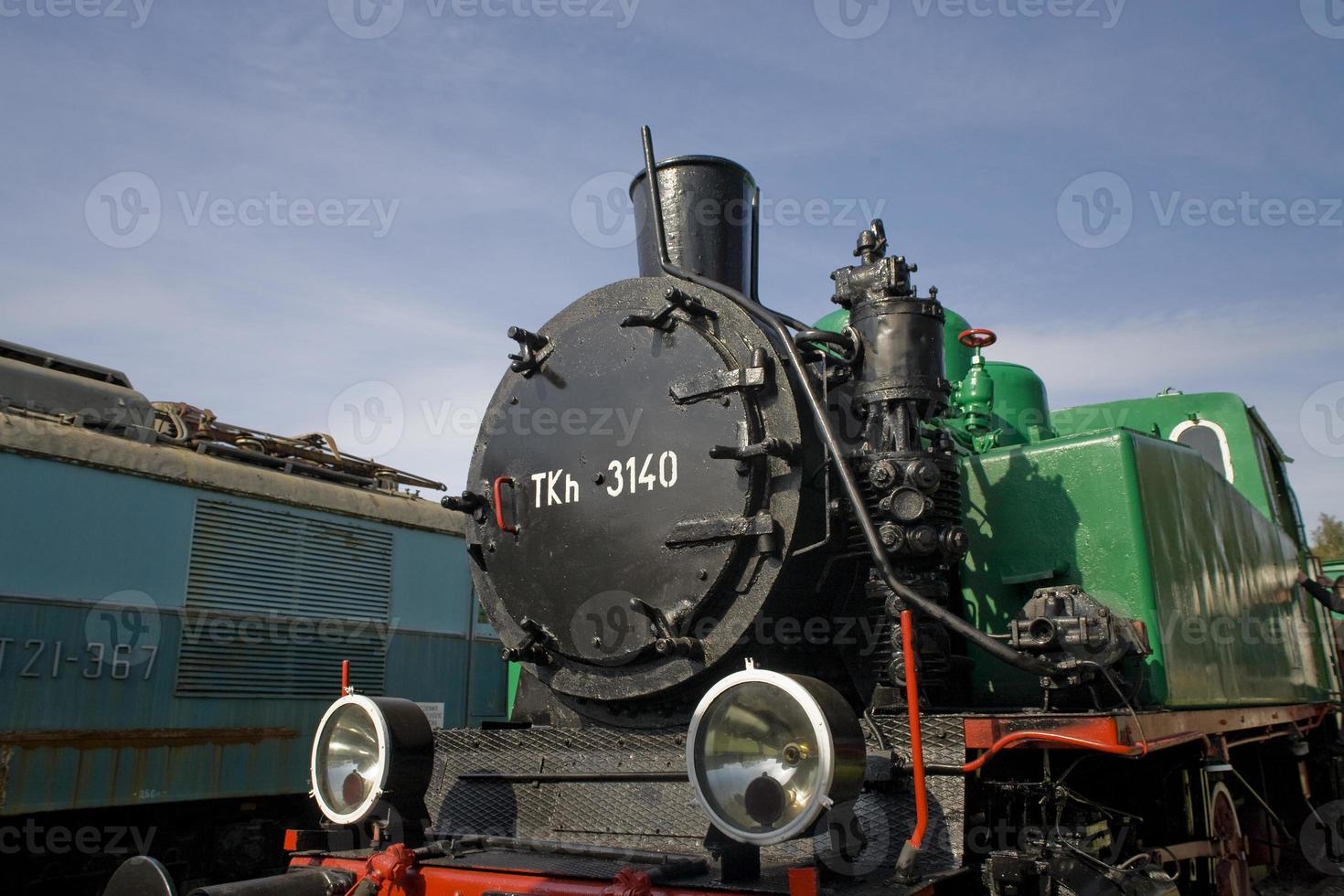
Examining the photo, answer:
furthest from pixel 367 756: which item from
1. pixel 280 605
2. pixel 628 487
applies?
pixel 280 605

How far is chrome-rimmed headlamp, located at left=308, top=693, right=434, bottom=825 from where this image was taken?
2.92m

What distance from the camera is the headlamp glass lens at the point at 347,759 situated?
2.98 m

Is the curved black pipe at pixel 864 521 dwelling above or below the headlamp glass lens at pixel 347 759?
above

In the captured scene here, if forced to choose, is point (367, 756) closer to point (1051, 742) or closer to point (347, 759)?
point (347, 759)

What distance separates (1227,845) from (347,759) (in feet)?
9.56

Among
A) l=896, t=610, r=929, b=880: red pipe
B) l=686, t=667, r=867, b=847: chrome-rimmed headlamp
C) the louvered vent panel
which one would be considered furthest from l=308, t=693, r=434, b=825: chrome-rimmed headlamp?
the louvered vent panel

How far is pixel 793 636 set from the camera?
10.7 feet

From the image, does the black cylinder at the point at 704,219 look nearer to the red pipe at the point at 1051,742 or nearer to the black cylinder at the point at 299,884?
the red pipe at the point at 1051,742

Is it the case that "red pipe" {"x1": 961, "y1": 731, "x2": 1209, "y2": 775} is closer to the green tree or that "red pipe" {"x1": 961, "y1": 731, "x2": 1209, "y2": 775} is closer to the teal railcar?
the teal railcar

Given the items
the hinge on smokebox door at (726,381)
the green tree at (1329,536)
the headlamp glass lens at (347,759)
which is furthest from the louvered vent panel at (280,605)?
the green tree at (1329,536)

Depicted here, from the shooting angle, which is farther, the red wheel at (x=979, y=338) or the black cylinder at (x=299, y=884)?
the red wheel at (x=979, y=338)

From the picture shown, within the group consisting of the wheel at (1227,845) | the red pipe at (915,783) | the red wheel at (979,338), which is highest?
the red wheel at (979,338)

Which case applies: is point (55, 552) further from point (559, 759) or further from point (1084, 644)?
point (1084, 644)

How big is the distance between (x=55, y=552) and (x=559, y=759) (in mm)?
4703
